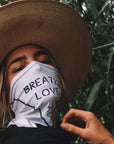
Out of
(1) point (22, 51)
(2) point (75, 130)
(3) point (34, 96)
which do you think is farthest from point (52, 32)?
(2) point (75, 130)

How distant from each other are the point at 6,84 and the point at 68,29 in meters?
0.41

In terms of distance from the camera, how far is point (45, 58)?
1154mm

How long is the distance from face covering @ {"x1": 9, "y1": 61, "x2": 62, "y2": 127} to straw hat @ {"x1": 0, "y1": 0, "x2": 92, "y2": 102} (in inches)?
6.9

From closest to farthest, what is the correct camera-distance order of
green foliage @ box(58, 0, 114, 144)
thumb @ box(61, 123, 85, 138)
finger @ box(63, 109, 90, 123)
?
thumb @ box(61, 123, 85, 138) < finger @ box(63, 109, 90, 123) < green foliage @ box(58, 0, 114, 144)

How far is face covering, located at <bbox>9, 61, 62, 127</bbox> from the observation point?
38.9 inches

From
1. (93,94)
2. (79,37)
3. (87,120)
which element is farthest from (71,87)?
(87,120)

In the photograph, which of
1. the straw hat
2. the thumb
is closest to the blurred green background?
the straw hat

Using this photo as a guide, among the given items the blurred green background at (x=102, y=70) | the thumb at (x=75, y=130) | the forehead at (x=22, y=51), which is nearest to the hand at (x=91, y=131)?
the thumb at (x=75, y=130)

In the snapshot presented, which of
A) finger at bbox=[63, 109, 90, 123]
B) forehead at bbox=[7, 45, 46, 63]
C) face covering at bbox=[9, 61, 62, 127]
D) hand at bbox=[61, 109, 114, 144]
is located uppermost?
forehead at bbox=[7, 45, 46, 63]

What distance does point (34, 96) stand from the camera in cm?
100

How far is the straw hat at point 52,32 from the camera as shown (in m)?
1.10

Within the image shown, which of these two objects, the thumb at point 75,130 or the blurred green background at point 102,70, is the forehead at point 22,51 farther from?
the blurred green background at point 102,70

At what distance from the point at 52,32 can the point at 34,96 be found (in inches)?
14.8

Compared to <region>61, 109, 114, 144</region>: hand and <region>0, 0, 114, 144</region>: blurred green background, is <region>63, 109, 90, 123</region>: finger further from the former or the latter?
<region>0, 0, 114, 144</region>: blurred green background
